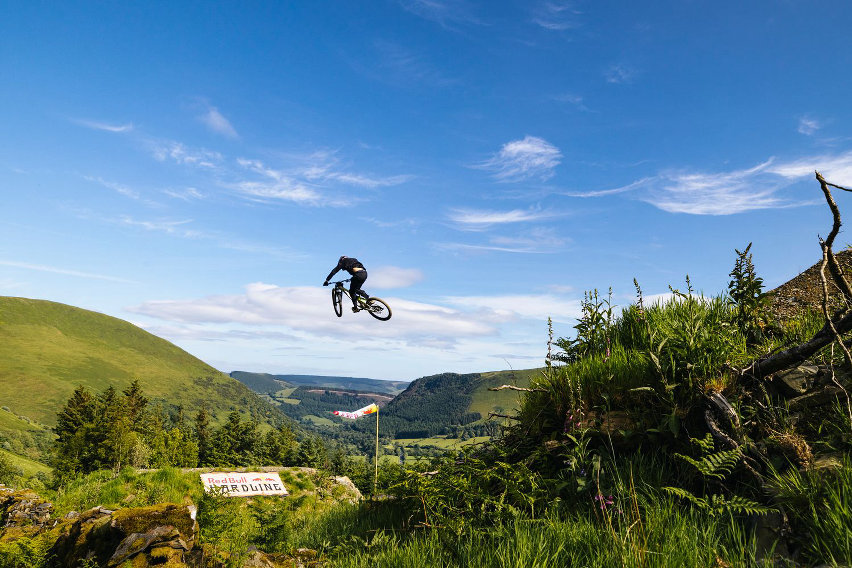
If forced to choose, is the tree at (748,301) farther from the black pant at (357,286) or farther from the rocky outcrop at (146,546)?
the black pant at (357,286)

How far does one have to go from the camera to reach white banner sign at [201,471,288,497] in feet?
86.3

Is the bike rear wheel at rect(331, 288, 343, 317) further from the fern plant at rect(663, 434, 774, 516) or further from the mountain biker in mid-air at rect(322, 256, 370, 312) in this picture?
the fern plant at rect(663, 434, 774, 516)

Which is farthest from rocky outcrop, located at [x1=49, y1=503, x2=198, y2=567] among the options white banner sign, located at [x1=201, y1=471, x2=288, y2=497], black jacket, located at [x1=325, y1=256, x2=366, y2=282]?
white banner sign, located at [x1=201, y1=471, x2=288, y2=497]

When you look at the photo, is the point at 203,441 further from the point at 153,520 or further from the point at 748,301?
the point at 748,301

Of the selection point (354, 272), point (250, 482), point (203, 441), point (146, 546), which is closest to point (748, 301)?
point (146, 546)

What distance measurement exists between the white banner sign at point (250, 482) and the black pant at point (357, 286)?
16.9 m

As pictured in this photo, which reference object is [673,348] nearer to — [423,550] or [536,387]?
[536,387]

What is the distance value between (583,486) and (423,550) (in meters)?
1.72

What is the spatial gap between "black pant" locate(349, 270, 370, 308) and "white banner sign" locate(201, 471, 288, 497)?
16.9 metres

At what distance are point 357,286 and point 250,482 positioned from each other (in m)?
19.4

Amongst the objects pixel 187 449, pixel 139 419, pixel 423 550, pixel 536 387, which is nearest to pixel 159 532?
pixel 423 550

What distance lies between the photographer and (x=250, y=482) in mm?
28047

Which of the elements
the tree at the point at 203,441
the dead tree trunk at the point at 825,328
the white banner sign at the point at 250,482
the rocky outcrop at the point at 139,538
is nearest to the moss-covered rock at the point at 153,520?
the rocky outcrop at the point at 139,538

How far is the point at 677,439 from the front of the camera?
4723 mm
